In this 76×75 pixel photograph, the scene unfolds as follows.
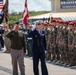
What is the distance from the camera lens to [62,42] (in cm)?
1678

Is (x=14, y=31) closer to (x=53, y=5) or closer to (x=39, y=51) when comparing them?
(x=39, y=51)

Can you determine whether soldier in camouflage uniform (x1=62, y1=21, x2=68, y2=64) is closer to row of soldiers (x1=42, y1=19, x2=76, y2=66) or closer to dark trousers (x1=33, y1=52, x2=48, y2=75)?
row of soldiers (x1=42, y1=19, x2=76, y2=66)

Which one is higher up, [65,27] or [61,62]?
[65,27]

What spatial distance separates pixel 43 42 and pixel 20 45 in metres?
0.78

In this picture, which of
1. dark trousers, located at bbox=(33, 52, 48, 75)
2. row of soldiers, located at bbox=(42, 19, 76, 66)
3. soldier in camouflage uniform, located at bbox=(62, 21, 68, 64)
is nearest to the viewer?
dark trousers, located at bbox=(33, 52, 48, 75)

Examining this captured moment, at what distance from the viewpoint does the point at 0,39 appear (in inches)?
1128

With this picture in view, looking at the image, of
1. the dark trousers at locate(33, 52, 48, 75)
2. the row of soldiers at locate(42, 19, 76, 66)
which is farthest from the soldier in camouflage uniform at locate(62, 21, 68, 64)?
the dark trousers at locate(33, 52, 48, 75)

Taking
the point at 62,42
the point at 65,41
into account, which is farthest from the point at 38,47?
the point at 62,42

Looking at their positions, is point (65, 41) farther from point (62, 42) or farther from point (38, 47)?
point (38, 47)

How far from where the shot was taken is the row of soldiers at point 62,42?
16141 millimetres

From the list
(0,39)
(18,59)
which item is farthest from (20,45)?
(0,39)

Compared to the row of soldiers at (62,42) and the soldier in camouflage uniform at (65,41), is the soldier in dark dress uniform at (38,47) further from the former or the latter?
Result: the soldier in camouflage uniform at (65,41)

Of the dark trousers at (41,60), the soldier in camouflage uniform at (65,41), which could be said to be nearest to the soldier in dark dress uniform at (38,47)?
the dark trousers at (41,60)

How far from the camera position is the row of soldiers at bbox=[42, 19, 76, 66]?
1614cm
